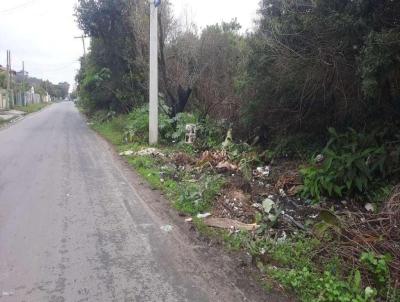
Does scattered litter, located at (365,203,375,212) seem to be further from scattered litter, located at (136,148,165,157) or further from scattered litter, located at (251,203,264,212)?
scattered litter, located at (136,148,165,157)

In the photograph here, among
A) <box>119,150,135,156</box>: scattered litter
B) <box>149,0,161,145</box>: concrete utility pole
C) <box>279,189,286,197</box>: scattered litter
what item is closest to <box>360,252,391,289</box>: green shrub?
<box>279,189,286,197</box>: scattered litter

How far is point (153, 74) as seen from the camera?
14.0 meters

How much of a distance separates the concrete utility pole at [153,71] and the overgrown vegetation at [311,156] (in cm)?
93

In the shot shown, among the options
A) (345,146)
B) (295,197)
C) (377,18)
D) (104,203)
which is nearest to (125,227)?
(104,203)

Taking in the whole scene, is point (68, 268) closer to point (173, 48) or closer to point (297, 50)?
point (297, 50)

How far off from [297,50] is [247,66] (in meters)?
2.00

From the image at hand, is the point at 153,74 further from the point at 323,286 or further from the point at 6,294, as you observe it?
the point at 323,286

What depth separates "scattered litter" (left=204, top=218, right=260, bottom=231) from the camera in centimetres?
601

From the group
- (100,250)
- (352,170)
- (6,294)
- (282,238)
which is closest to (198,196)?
(282,238)

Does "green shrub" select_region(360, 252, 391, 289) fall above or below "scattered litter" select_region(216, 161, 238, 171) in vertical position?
below

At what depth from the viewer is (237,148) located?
1108 centimetres

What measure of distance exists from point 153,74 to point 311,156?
A: 282 inches

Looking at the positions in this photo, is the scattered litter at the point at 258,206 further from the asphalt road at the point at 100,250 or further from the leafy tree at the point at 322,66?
the leafy tree at the point at 322,66

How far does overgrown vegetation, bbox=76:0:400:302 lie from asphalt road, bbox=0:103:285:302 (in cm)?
55
